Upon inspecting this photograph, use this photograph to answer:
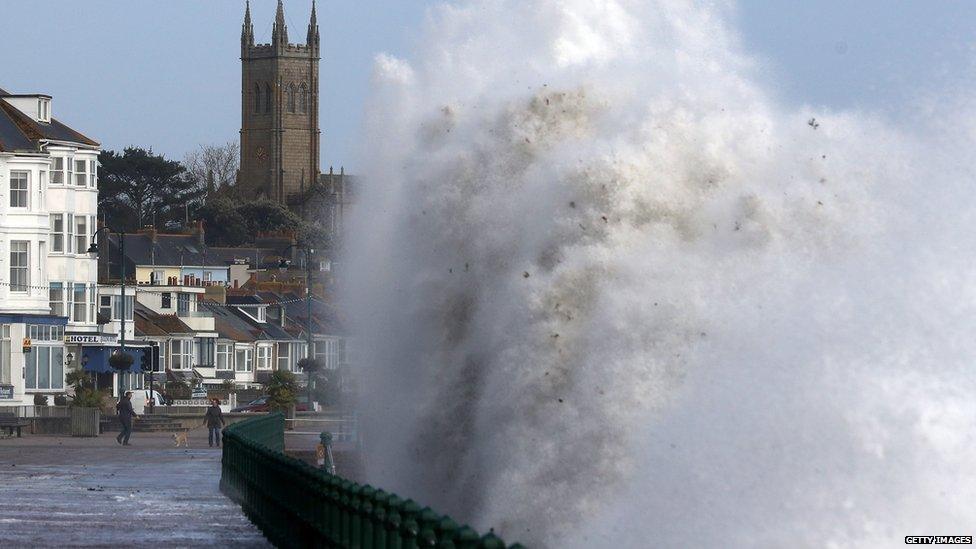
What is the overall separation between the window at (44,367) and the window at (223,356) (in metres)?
44.0

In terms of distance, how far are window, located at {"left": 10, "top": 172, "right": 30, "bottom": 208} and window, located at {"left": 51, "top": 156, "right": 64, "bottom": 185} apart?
138 inches

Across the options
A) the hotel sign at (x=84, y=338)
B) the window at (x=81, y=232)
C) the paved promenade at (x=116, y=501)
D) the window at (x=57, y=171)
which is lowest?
the paved promenade at (x=116, y=501)

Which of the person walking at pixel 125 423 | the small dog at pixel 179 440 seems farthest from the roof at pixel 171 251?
Answer: the person walking at pixel 125 423

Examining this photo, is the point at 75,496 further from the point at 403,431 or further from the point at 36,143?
the point at 36,143

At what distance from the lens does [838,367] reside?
43.9 ft

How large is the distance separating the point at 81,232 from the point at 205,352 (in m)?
38.8

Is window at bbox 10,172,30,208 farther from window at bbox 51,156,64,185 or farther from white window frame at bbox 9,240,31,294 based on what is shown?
window at bbox 51,156,64,185

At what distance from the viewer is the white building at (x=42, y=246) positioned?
6644 centimetres

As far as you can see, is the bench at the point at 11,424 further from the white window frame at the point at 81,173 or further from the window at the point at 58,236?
the white window frame at the point at 81,173

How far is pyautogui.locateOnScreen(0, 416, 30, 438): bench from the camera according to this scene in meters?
53.4

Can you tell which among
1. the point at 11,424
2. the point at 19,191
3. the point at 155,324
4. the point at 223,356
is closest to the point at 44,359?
the point at 19,191

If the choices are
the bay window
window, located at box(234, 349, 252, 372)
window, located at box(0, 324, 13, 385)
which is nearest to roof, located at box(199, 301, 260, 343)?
window, located at box(234, 349, 252, 372)

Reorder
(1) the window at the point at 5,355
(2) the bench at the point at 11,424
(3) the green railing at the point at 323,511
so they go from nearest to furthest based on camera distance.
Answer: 1. (3) the green railing at the point at 323,511
2. (2) the bench at the point at 11,424
3. (1) the window at the point at 5,355

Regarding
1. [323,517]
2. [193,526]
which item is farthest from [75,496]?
[323,517]
